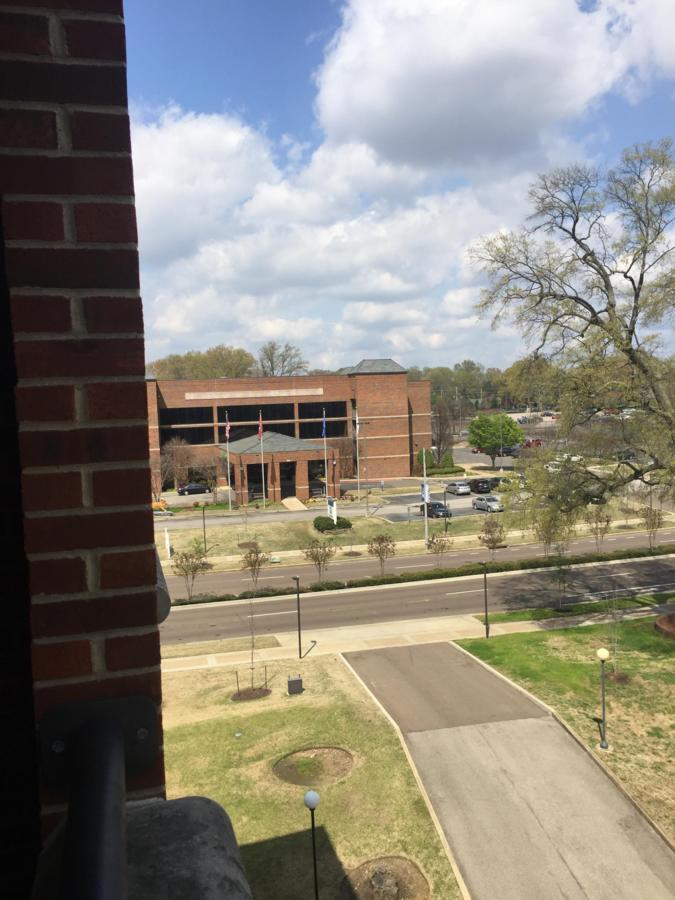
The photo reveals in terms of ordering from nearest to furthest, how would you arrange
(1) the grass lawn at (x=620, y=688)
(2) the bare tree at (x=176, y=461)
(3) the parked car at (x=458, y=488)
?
(1) the grass lawn at (x=620, y=688) < (3) the parked car at (x=458, y=488) < (2) the bare tree at (x=176, y=461)

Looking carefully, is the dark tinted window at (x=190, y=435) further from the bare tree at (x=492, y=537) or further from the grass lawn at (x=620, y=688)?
the grass lawn at (x=620, y=688)

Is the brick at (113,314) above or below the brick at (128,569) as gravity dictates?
above

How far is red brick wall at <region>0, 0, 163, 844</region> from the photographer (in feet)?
5.83

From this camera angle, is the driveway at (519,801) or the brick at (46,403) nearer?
the brick at (46,403)

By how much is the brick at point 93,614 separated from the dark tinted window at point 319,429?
59497 mm

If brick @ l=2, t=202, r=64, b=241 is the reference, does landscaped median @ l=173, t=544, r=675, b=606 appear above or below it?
below

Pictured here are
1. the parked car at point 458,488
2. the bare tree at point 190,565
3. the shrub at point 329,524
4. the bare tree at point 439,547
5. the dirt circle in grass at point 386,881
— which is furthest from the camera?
the parked car at point 458,488

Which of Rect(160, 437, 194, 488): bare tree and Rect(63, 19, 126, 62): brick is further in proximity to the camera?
Rect(160, 437, 194, 488): bare tree

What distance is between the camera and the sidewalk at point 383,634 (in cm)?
2227

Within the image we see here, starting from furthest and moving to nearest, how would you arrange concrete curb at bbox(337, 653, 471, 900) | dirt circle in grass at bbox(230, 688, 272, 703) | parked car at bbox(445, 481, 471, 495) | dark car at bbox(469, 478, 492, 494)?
parked car at bbox(445, 481, 471, 495) < dark car at bbox(469, 478, 492, 494) < dirt circle in grass at bbox(230, 688, 272, 703) < concrete curb at bbox(337, 653, 471, 900)

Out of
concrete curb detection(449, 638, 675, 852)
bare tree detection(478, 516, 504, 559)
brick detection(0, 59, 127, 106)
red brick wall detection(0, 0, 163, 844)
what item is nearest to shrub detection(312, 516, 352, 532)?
bare tree detection(478, 516, 504, 559)

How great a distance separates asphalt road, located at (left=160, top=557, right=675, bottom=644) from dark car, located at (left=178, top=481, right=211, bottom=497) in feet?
88.2

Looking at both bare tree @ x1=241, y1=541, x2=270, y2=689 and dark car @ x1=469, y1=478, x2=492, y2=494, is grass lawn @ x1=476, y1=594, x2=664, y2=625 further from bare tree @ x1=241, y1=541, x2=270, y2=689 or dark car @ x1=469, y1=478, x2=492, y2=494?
dark car @ x1=469, y1=478, x2=492, y2=494

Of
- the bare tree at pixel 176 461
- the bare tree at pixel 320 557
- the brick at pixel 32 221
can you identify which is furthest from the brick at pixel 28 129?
the bare tree at pixel 176 461
